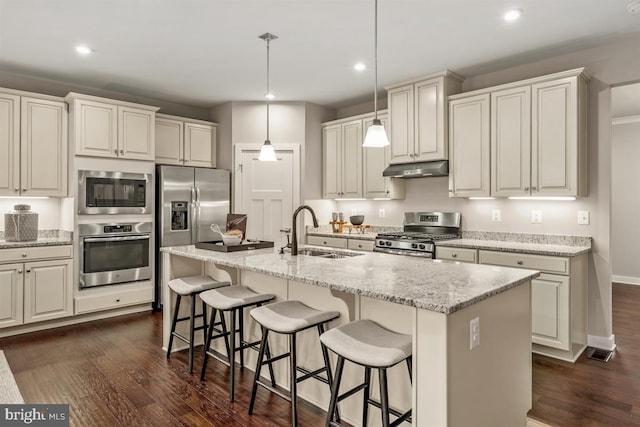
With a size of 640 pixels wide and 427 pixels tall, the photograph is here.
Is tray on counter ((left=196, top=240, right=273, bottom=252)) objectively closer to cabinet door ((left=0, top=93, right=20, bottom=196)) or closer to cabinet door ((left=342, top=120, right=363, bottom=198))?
cabinet door ((left=342, top=120, right=363, bottom=198))

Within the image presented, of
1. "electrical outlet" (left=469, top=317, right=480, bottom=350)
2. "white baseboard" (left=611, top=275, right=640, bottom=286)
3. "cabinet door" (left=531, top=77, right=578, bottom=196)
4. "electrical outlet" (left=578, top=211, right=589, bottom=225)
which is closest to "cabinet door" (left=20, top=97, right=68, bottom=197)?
"electrical outlet" (left=469, top=317, right=480, bottom=350)

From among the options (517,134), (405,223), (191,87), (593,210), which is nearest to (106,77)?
(191,87)

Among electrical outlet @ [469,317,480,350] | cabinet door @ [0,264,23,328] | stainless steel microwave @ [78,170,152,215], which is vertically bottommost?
cabinet door @ [0,264,23,328]

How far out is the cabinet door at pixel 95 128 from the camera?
420 centimetres

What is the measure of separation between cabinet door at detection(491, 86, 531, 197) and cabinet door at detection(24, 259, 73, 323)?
446 centimetres

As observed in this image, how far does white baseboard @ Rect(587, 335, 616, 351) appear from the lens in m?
3.43

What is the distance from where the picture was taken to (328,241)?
5027 mm

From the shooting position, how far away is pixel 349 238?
4805 millimetres

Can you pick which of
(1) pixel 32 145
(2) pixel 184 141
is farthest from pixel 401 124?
(1) pixel 32 145

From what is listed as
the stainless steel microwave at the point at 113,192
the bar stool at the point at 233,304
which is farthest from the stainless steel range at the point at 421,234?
the stainless steel microwave at the point at 113,192

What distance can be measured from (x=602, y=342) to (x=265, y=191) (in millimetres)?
4006

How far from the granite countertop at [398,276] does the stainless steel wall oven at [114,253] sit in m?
2.04

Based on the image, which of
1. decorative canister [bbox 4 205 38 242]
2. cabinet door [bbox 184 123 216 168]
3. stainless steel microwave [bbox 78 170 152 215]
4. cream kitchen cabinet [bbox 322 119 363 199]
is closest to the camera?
decorative canister [bbox 4 205 38 242]

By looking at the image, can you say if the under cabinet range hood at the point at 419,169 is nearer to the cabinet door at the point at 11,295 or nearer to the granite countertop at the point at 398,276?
the granite countertop at the point at 398,276
